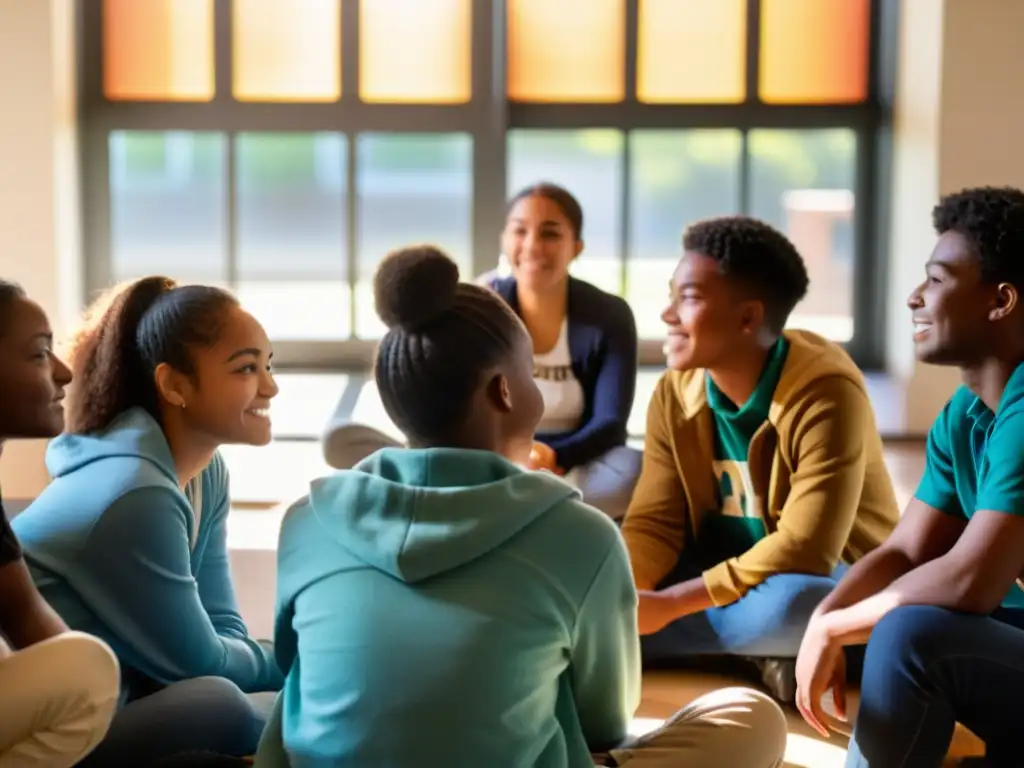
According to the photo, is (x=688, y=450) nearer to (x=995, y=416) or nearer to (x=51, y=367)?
(x=995, y=416)

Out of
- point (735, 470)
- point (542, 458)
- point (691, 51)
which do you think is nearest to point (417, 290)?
point (735, 470)

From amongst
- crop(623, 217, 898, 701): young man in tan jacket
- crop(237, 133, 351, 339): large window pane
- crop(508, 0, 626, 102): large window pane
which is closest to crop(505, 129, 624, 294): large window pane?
crop(508, 0, 626, 102): large window pane

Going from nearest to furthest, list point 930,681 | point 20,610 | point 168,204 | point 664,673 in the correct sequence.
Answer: point 20,610 < point 930,681 < point 664,673 < point 168,204

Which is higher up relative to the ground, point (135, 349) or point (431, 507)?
point (135, 349)

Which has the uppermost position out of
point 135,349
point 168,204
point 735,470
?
point 168,204

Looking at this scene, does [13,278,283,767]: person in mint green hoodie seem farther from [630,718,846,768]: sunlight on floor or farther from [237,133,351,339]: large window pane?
[237,133,351,339]: large window pane

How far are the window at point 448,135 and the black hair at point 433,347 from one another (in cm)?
365

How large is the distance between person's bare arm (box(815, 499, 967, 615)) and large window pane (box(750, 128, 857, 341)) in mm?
3288

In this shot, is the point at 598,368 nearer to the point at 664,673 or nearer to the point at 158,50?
the point at 664,673

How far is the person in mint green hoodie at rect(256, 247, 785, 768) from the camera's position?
1.56m

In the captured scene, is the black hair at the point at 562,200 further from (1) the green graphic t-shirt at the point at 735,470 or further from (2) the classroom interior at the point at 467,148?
(2) the classroom interior at the point at 467,148

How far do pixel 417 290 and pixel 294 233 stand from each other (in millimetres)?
3836

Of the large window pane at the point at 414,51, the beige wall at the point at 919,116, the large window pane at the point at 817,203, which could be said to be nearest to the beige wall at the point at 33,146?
the beige wall at the point at 919,116

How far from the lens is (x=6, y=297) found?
1795mm
